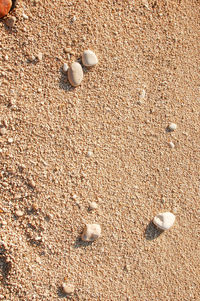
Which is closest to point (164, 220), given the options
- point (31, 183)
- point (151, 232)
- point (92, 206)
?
point (151, 232)

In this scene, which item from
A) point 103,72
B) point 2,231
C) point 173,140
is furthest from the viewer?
point 173,140

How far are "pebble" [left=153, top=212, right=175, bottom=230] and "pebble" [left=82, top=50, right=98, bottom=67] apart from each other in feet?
2.46

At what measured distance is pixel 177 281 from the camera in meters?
1.35

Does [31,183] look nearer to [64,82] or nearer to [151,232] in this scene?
[64,82]

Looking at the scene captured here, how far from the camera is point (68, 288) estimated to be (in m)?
1.19

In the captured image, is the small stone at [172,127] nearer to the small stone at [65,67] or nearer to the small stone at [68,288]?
the small stone at [65,67]

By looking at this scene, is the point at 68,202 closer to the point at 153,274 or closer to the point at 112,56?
the point at 153,274

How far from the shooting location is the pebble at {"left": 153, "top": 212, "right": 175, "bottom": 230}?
Result: 1288 millimetres

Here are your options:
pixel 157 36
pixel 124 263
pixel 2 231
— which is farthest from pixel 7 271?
pixel 157 36

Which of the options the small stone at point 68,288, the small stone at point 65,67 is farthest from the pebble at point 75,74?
the small stone at point 68,288

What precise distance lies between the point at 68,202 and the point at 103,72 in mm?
595

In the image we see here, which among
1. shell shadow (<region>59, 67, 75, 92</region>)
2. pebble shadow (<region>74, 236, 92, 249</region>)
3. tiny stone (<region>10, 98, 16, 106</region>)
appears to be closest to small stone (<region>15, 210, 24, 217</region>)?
pebble shadow (<region>74, 236, 92, 249</region>)

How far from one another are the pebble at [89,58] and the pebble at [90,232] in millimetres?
698

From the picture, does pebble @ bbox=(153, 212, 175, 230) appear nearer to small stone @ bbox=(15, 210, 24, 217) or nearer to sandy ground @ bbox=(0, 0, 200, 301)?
sandy ground @ bbox=(0, 0, 200, 301)
